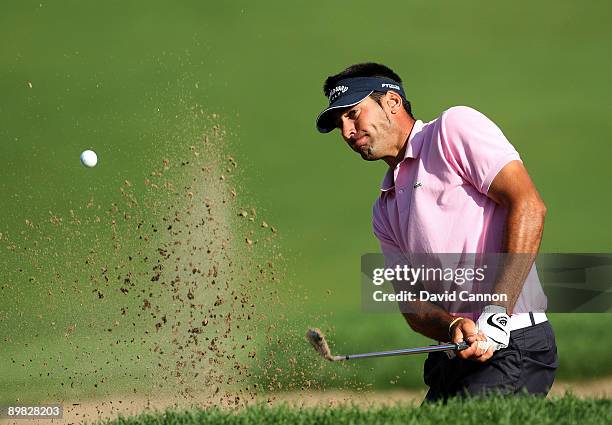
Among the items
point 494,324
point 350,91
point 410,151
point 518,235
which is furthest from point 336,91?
point 494,324

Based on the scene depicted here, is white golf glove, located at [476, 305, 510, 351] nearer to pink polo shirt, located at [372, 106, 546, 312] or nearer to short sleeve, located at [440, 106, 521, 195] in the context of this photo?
pink polo shirt, located at [372, 106, 546, 312]

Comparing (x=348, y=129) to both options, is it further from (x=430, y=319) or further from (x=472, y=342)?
(x=472, y=342)

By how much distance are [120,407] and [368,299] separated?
322 centimetres

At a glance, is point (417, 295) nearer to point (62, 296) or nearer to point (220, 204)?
point (220, 204)

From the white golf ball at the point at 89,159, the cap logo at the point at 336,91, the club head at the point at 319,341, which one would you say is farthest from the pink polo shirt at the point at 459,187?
the white golf ball at the point at 89,159

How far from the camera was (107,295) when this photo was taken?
22.9ft

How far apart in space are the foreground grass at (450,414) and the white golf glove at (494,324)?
7.5 inches

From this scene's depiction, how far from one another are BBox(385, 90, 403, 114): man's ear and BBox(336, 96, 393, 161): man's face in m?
0.04


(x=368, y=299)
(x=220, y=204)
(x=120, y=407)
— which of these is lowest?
(x=120, y=407)

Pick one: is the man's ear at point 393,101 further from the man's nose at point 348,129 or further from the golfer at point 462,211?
the man's nose at point 348,129

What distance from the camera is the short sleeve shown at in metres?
3.39

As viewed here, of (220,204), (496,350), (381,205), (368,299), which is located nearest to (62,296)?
(220,204)

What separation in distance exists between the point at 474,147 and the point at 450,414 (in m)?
0.91

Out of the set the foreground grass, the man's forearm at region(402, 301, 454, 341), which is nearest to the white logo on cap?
the man's forearm at region(402, 301, 454, 341)
